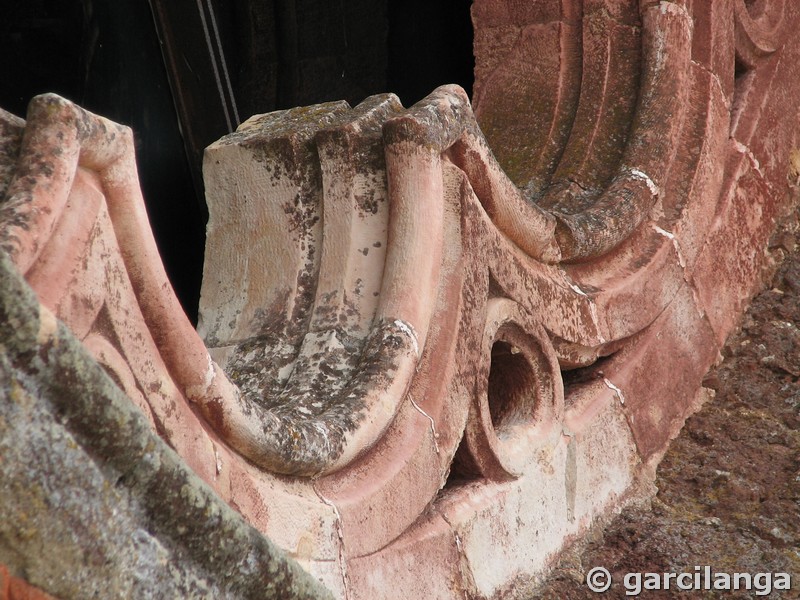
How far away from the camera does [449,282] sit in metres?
2.27

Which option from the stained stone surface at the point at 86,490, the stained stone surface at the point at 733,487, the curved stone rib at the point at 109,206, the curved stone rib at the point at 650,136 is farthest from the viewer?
the curved stone rib at the point at 650,136

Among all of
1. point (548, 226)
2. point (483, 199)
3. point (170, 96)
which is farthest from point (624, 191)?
point (170, 96)

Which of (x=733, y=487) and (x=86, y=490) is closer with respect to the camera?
(x=86, y=490)

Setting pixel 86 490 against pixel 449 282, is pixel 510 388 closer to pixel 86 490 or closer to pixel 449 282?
pixel 449 282

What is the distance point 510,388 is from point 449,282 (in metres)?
0.39

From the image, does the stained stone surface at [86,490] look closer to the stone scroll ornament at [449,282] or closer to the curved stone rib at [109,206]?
the stone scroll ornament at [449,282]

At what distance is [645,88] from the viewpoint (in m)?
3.09

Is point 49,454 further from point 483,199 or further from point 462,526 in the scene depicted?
point 483,199

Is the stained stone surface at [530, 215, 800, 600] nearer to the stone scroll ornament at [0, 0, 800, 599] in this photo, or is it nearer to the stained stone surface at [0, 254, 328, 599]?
the stone scroll ornament at [0, 0, 800, 599]

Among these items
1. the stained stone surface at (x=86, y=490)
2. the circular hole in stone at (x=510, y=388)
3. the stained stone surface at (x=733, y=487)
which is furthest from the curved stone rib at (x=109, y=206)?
the stained stone surface at (x=733, y=487)

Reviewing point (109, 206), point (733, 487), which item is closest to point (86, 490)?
point (109, 206)

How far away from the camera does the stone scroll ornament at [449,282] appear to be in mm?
1631

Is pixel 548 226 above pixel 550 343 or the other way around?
above

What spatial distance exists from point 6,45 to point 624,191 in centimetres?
178
